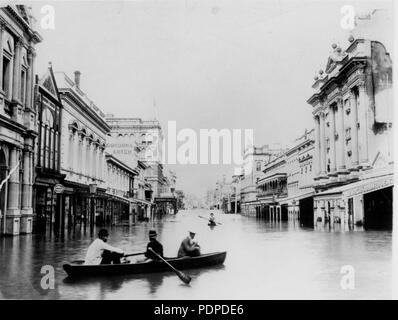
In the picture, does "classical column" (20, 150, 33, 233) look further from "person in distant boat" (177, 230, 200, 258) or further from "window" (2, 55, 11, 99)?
"person in distant boat" (177, 230, 200, 258)

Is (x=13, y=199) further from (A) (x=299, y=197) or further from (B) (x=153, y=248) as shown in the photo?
(A) (x=299, y=197)

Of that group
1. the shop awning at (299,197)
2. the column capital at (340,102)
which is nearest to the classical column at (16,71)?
the shop awning at (299,197)

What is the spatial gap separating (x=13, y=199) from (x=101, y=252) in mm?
7845

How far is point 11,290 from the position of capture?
1088 cm

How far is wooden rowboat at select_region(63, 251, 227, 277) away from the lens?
11516mm

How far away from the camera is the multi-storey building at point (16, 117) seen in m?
17.6

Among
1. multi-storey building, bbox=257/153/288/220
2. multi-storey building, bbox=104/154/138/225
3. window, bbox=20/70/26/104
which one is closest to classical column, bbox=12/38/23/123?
window, bbox=20/70/26/104

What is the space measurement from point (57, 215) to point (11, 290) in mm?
11780

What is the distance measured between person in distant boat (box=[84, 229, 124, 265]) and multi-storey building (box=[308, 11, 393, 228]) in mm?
9427

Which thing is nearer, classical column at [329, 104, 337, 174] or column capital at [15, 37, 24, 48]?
column capital at [15, 37, 24, 48]

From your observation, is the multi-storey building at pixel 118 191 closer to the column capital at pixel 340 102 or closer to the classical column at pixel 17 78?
the classical column at pixel 17 78
